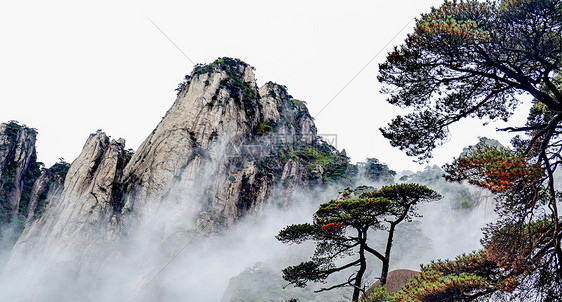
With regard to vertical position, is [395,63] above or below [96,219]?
below

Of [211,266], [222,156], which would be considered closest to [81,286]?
[211,266]

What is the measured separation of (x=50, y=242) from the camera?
1495 inches

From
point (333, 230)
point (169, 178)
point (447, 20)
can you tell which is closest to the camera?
point (447, 20)

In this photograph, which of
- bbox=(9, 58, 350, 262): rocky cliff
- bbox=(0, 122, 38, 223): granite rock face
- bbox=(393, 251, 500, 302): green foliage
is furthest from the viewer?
bbox=(0, 122, 38, 223): granite rock face

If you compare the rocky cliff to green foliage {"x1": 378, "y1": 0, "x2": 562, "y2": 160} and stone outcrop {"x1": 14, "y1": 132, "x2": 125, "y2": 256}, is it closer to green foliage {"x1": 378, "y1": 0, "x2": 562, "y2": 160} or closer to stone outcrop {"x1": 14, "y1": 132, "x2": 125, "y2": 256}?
stone outcrop {"x1": 14, "y1": 132, "x2": 125, "y2": 256}

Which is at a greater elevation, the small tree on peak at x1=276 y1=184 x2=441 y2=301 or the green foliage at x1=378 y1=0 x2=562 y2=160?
the green foliage at x1=378 y1=0 x2=562 y2=160

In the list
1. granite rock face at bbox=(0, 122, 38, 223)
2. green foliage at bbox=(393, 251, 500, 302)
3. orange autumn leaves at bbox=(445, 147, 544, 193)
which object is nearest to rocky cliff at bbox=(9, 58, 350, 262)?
granite rock face at bbox=(0, 122, 38, 223)

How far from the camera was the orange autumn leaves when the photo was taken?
593 cm

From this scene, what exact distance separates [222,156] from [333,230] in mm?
37483

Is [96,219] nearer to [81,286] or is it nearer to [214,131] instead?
[81,286]

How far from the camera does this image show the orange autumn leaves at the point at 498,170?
593 centimetres

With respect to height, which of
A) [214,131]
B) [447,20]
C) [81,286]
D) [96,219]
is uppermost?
[214,131]

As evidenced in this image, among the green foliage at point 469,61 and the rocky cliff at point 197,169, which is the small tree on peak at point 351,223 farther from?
the rocky cliff at point 197,169

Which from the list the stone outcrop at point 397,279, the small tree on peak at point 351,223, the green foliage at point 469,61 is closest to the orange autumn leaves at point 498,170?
the green foliage at point 469,61
